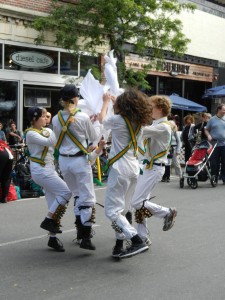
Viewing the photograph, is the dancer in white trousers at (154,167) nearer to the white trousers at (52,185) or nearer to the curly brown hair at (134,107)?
the curly brown hair at (134,107)

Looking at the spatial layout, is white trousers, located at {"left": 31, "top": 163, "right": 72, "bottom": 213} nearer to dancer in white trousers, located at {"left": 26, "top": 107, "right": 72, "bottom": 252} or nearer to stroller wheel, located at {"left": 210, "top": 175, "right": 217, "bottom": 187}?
dancer in white trousers, located at {"left": 26, "top": 107, "right": 72, "bottom": 252}

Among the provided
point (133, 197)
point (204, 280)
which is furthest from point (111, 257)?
point (204, 280)

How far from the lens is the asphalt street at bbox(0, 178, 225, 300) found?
17.8 feet

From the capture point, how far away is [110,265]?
640 cm

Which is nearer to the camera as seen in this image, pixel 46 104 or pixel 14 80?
pixel 14 80

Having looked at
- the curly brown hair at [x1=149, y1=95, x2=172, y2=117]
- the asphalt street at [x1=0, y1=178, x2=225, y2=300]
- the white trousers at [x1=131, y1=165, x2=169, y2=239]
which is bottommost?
the asphalt street at [x1=0, y1=178, x2=225, y2=300]

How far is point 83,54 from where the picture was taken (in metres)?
19.2

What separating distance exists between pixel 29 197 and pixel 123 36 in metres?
7.84

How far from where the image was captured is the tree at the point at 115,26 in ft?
57.5

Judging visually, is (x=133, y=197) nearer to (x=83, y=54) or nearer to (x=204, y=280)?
(x=204, y=280)

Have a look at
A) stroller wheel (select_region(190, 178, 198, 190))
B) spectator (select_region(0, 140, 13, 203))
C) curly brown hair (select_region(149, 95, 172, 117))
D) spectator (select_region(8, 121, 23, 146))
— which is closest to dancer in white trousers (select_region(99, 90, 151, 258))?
curly brown hair (select_region(149, 95, 172, 117))

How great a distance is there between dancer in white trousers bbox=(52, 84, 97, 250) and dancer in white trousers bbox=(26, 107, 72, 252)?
187mm

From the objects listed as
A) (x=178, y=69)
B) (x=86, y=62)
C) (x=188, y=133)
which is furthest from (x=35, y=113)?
(x=178, y=69)

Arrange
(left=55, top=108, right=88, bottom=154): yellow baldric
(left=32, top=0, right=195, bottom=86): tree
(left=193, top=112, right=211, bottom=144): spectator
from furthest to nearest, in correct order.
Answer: (left=32, top=0, right=195, bottom=86): tree
(left=193, top=112, right=211, bottom=144): spectator
(left=55, top=108, right=88, bottom=154): yellow baldric
